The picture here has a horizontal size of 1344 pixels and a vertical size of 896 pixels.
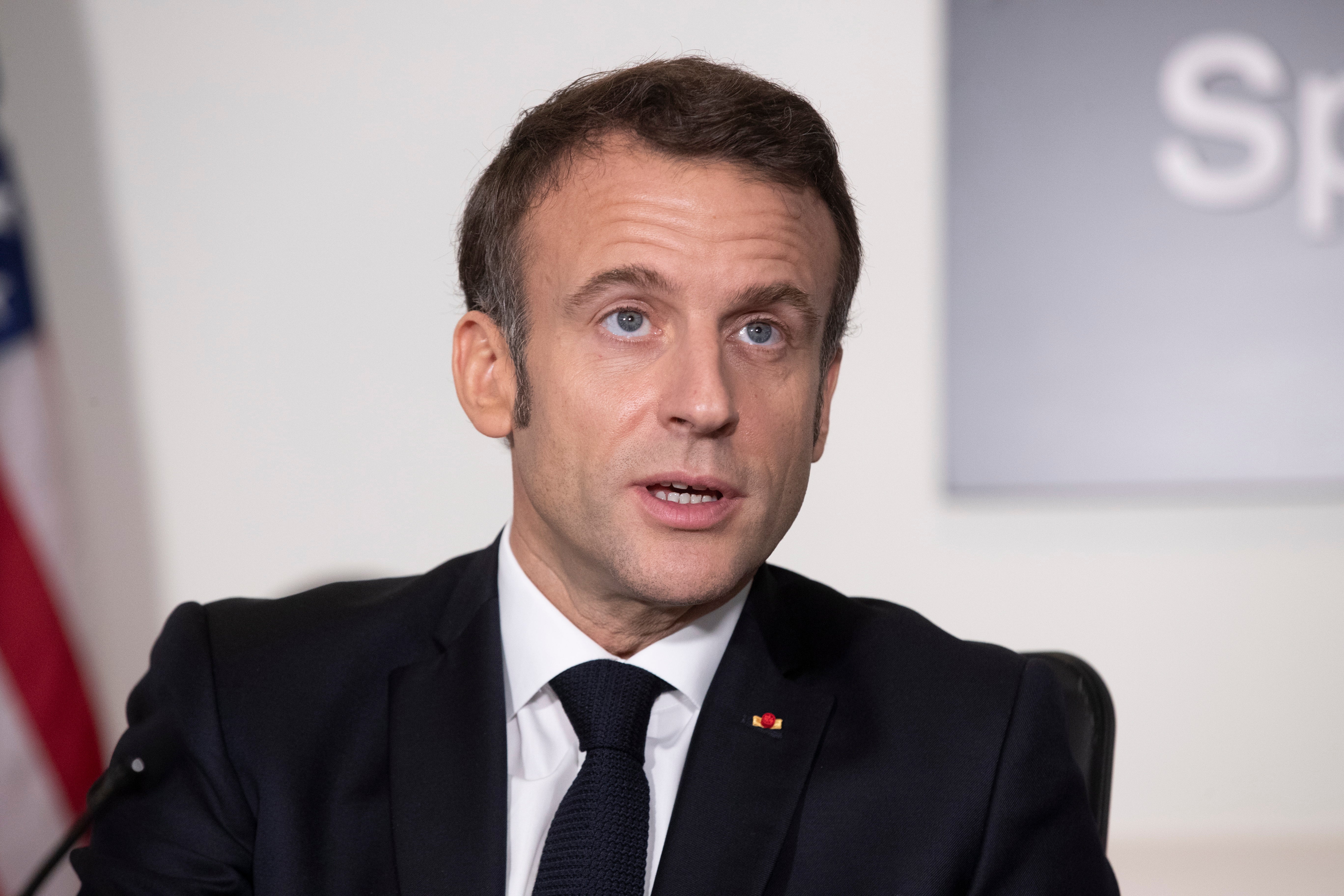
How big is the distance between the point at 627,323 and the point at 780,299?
0.18 metres

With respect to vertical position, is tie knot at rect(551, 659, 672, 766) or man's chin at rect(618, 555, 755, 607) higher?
man's chin at rect(618, 555, 755, 607)

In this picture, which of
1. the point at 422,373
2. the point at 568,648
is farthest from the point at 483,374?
the point at 422,373

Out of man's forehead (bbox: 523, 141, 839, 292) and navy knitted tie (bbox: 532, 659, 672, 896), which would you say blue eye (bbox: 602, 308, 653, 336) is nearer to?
man's forehead (bbox: 523, 141, 839, 292)

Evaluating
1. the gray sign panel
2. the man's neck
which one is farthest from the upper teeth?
the gray sign panel

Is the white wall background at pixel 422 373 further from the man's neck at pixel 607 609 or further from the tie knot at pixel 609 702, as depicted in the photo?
the tie knot at pixel 609 702

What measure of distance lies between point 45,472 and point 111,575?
338 mm

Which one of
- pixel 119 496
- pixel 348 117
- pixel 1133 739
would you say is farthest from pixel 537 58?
pixel 1133 739

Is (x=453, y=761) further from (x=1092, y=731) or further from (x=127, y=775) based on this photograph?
(x=1092, y=731)

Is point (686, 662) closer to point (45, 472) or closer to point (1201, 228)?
point (45, 472)

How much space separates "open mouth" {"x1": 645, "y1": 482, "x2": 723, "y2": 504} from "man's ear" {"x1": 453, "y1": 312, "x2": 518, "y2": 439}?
0.84ft

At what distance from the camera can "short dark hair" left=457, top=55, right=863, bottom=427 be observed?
145 centimetres

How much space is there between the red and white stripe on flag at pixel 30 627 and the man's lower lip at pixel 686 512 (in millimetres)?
1674

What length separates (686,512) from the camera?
4.51 feet

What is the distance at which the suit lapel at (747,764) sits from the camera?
136cm
